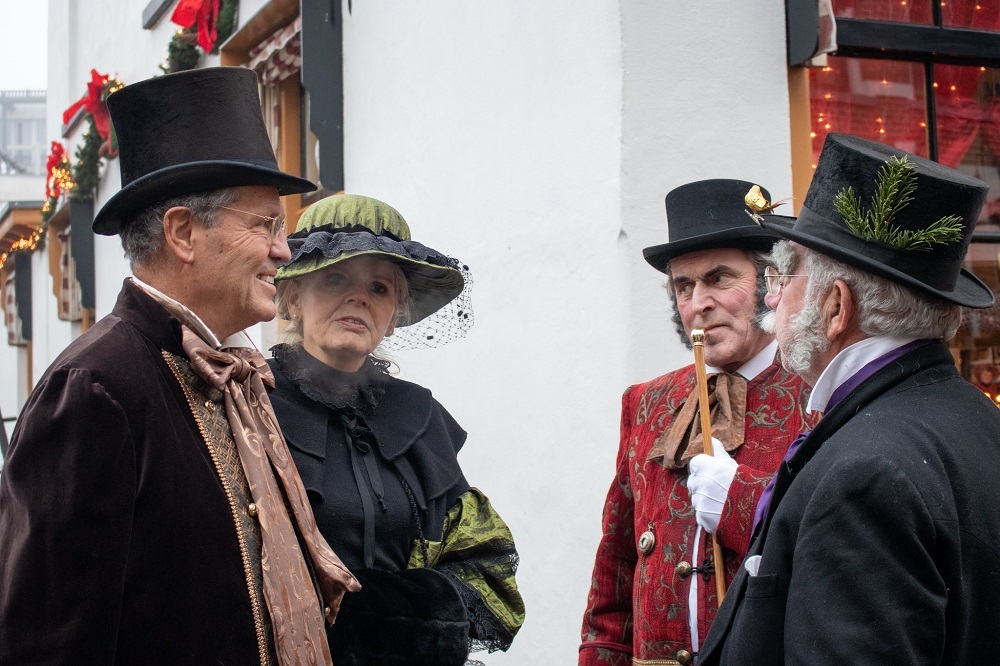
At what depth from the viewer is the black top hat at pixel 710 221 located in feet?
9.68

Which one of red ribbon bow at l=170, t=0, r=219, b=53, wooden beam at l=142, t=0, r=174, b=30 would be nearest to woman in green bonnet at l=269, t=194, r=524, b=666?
red ribbon bow at l=170, t=0, r=219, b=53

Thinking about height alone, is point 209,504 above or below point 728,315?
below

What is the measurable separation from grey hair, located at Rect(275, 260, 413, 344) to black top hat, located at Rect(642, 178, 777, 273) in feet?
2.40

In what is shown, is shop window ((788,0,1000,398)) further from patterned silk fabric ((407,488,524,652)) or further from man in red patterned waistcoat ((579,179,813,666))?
patterned silk fabric ((407,488,524,652))

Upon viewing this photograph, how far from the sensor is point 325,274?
2.96 m

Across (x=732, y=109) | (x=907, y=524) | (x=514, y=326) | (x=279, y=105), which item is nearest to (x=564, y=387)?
(x=514, y=326)

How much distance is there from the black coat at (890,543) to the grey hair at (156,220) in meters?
1.33

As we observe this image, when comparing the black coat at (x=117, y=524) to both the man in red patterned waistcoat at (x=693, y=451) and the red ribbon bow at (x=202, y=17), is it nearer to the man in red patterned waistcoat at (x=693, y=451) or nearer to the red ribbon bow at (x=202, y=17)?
the man in red patterned waistcoat at (x=693, y=451)

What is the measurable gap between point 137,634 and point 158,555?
0.14 metres

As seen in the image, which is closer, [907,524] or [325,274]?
[907,524]

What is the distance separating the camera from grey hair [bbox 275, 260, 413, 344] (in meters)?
3.02

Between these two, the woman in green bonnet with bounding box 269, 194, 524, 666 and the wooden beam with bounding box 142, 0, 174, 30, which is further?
the wooden beam with bounding box 142, 0, 174, 30

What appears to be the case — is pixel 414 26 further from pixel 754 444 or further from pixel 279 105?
pixel 754 444

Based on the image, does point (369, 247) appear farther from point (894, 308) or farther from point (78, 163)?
point (78, 163)
